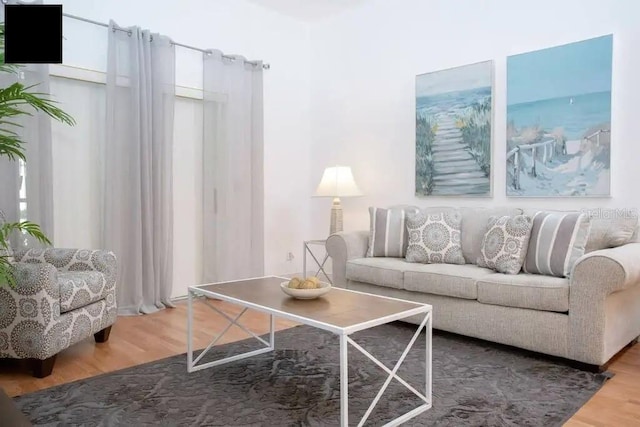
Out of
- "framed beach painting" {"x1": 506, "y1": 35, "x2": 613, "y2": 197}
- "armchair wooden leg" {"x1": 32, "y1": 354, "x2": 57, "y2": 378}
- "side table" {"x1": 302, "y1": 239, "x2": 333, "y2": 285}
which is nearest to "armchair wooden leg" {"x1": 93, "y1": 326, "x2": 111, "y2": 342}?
"armchair wooden leg" {"x1": 32, "y1": 354, "x2": 57, "y2": 378}

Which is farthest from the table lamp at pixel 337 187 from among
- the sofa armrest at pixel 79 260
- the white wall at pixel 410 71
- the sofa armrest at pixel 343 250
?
the sofa armrest at pixel 79 260

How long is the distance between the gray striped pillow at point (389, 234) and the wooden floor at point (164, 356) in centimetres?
89

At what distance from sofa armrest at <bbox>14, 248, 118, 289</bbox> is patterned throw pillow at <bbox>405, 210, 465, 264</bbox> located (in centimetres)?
205

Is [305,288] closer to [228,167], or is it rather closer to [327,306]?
[327,306]

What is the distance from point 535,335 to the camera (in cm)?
268

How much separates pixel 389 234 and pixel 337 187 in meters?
0.79

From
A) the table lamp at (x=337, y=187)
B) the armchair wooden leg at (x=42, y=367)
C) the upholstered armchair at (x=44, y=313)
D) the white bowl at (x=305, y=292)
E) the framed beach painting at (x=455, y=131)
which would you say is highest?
the framed beach painting at (x=455, y=131)

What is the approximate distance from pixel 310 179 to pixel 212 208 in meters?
1.30

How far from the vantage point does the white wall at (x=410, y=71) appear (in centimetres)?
315

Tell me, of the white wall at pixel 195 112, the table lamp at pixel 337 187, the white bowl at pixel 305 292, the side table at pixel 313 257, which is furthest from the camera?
the side table at pixel 313 257

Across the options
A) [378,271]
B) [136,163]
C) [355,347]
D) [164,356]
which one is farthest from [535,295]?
[136,163]

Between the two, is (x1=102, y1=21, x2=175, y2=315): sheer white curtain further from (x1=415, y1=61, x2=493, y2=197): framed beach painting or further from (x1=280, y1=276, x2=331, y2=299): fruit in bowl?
(x1=415, y1=61, x2=493, y2=197): framed beach painting

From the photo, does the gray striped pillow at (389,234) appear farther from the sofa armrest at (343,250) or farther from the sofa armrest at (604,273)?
the sofa armrest at (604,273)

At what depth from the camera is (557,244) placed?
2824 mm
